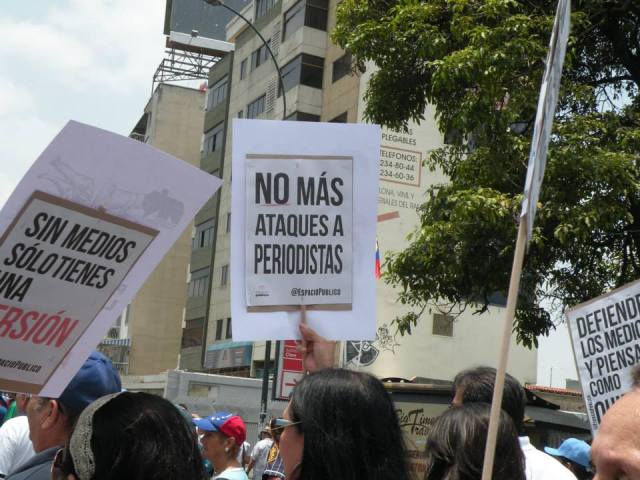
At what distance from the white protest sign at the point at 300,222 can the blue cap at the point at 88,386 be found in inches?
24.8

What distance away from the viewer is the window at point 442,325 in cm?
2947

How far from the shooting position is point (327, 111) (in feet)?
105

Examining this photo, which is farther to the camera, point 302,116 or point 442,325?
point 302,116

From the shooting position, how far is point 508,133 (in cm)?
1116

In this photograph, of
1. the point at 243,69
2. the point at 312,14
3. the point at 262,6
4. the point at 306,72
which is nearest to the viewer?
the point at 306,72

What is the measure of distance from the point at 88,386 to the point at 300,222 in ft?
3.34

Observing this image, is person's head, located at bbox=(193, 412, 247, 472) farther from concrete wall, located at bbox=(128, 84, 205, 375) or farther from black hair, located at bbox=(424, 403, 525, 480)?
concrete wall, located at bbox=(128, 84, 205, 375)

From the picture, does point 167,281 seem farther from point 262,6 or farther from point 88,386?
point 88,386

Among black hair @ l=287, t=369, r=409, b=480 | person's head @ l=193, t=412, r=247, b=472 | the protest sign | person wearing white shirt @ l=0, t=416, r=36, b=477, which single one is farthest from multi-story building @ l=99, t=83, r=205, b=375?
black hair @ l=287, t=369, r=409, b=480

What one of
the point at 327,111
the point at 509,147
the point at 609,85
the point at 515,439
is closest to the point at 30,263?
the point at 515,439

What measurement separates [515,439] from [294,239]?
1.08m

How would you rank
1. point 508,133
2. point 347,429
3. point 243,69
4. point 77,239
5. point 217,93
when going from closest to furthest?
point 347,429, point 77,239, point 508,133, point 243,69, point 217,93

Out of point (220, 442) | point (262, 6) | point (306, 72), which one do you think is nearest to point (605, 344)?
point (220, 442)

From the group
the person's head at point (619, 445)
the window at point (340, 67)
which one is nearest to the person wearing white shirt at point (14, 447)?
the person's head at point (619, 445)
